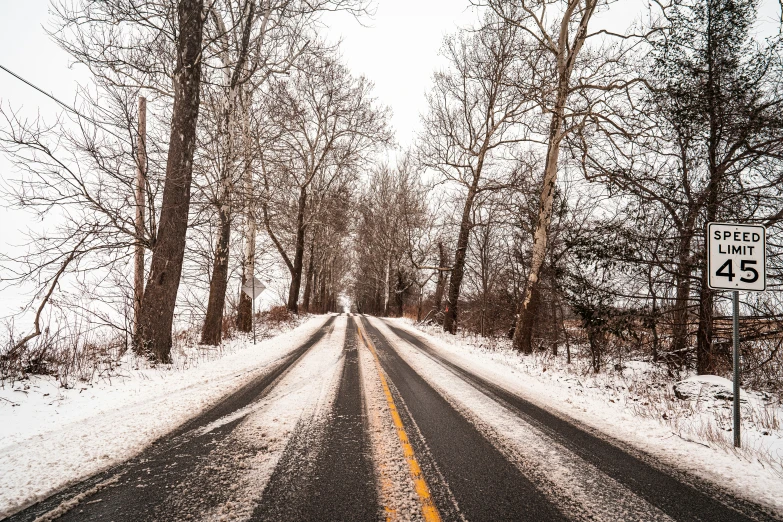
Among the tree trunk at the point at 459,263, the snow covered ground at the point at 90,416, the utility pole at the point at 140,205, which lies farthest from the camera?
the tree trunk at the point at 459,263

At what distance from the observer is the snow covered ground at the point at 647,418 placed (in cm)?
370

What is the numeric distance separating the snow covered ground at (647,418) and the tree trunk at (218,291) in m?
6.65

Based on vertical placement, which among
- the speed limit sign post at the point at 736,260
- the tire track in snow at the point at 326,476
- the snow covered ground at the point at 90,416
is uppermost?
the speed limit sign post at the point at 736,260

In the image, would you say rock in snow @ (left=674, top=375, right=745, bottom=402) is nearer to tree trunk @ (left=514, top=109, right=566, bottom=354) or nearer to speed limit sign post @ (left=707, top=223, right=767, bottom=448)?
speed limit sign post @ (left=707, top=223, right=767, bottom=448)

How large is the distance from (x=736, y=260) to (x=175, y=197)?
1007cm

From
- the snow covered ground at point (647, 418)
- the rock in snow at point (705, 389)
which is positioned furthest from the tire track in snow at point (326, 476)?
the rock in snow at point (705, 389)

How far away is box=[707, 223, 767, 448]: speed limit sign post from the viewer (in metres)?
4.30

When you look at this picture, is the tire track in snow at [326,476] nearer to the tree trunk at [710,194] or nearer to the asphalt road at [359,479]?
the asphalt road at [359,479]

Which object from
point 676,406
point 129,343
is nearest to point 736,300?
point 676,406

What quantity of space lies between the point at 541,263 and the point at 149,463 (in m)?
11.0

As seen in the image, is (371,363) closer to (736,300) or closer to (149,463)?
(149,463)

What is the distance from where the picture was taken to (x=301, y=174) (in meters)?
20.7

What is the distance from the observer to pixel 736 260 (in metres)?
4.34

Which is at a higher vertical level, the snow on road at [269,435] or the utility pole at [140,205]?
the utility pole at [140,205]
